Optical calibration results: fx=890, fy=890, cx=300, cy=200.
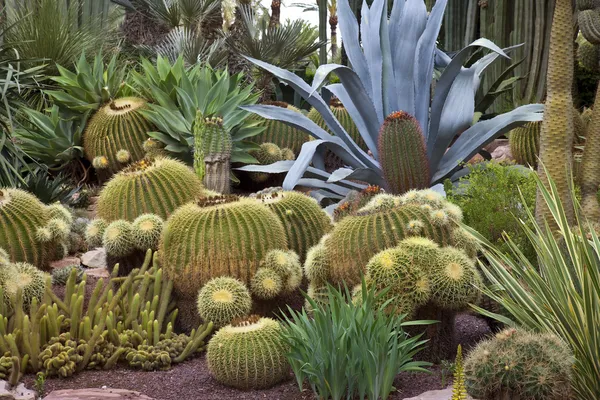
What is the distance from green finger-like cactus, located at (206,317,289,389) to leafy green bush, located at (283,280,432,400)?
241 millimetres

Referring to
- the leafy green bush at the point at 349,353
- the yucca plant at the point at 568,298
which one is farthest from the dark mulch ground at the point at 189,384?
the yucca plant at the point at 568,298

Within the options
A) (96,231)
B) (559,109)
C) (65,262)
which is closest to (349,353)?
(559,109)

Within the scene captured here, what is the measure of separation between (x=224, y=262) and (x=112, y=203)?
1728 millimetres

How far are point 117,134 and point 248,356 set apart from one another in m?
6.09

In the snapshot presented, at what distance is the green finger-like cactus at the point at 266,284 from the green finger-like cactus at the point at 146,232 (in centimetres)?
105

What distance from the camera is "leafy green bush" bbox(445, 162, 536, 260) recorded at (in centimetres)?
662

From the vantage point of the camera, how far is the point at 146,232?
6539 mm

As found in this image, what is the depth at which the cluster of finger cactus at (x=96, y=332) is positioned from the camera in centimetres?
527

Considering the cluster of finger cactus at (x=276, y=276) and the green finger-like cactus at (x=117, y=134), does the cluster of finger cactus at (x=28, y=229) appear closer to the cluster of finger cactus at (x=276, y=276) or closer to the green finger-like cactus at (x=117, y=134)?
the cluster of finger cactus at (x=276, y=276)

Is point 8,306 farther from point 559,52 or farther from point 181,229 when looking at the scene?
point 559,52

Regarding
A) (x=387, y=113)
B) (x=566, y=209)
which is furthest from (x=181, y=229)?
(x=387, y=113)

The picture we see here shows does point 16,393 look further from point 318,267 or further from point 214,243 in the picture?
point 318,267

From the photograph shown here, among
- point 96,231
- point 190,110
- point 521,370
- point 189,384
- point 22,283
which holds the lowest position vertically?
point 189,384

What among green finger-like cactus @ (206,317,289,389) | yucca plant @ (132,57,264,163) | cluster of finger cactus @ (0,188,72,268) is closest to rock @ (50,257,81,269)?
cluster of finger cactus @ (0,188,72,268)
